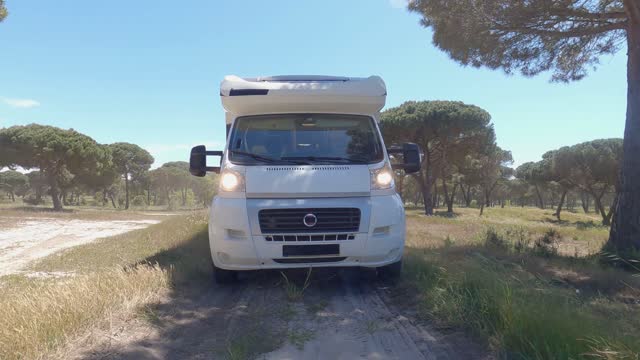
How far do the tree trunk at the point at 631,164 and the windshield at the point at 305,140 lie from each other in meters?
5.19

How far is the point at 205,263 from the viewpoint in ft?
21.3

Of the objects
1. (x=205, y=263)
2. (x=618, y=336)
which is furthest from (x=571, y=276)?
→ (x=205, y=263)

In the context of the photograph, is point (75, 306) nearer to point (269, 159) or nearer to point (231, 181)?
point (231, 181)

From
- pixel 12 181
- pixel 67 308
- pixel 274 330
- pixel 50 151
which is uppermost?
pixel 50 151

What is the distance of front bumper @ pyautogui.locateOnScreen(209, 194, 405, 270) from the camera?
4.77 metres

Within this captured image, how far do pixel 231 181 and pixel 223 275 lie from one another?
120cm

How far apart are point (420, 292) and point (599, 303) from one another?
1.77m

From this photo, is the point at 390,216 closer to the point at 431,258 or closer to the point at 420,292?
the point at 420,292

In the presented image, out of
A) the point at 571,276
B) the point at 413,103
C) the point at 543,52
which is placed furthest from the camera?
the point at 413,103

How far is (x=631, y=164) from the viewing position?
785 cm

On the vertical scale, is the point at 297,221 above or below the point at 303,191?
below

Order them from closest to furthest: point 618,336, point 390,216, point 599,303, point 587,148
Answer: point 618,336 → point 599,303 → point 390,216 → point 587,148

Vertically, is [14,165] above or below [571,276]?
above

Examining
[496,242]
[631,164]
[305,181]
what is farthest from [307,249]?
[631,164]
